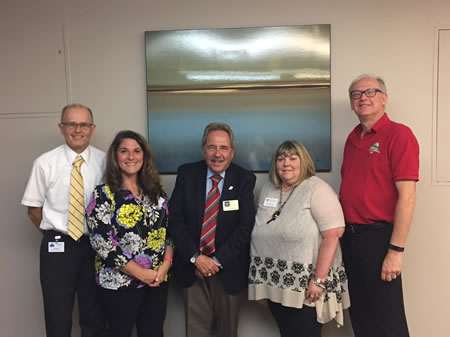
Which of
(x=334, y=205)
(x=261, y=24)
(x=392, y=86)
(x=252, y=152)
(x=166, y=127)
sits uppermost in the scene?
(x=261, y=24)

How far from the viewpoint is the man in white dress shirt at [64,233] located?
209 cm

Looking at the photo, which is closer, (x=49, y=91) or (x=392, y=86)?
(x=392, y=86)

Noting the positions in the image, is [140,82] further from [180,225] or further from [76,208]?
[180,225]

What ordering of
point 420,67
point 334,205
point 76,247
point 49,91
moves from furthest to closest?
point 49,91
point 420,67
point 76,247
point 334,205

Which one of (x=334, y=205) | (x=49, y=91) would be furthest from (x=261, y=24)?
(x=49, y=91)

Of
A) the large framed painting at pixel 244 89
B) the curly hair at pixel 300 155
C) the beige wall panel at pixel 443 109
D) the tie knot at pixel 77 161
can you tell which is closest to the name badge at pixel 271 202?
the curly hair at pixel 300 155

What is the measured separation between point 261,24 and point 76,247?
2.15 metres

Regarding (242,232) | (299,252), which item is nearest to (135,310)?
(242,232)

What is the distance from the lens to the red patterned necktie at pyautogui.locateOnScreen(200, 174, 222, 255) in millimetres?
2057

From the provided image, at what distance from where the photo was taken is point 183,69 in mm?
2602

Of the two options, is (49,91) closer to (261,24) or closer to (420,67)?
(261,24)

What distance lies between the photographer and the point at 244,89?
→ 2576 millimetres

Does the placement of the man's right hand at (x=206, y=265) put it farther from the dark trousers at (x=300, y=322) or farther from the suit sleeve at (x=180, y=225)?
the dark trousers at (x=300, y=322)

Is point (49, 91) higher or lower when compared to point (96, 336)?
higher
